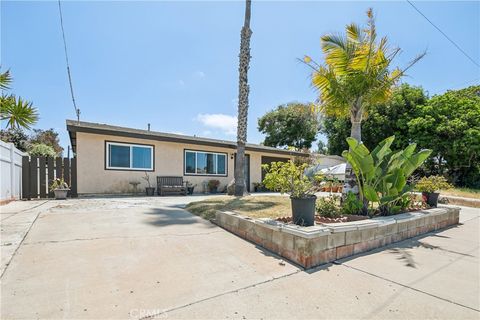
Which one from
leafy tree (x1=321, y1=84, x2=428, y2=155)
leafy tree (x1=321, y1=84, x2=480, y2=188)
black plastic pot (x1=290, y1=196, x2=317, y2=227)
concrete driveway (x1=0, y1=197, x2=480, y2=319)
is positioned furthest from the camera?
leafy tree (x1=321, y1=84, x2=428, y2=155)

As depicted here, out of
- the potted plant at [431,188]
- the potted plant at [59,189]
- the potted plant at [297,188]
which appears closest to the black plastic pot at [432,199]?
the potted plant at [431,188]

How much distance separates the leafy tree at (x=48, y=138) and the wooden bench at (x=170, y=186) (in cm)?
2164

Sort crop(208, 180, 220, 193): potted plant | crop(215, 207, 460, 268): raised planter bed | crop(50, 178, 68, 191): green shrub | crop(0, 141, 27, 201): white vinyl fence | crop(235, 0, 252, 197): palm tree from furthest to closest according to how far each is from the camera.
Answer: crop(208, 180, 220, 193): potted plant, crop(235, 0, 252, 197): palm tree, crop(50, 178, 68, 191): green shrub, crop(0, 141, 27, 201): white vinyl fence, crop(215, 207, 460, 268): raised planter bed

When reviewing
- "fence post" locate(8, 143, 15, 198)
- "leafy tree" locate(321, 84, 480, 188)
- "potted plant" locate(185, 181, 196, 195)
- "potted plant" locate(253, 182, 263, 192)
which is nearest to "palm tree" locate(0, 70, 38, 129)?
"fence post" locate(8, 143, 15, 198)

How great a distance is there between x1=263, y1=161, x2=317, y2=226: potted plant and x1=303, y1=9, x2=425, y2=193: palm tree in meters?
2.42

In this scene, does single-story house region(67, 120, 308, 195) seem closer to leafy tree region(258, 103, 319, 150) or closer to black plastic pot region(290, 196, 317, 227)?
black plastic pot region(290, 196, 317, 227)

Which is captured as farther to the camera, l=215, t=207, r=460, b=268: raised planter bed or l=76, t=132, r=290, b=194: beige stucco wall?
l=76, t=132, r=290, b=194: beige stucco wall

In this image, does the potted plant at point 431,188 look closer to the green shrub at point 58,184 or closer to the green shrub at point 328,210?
the green shrub at point 328,210

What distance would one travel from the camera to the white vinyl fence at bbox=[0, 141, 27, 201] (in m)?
7.61

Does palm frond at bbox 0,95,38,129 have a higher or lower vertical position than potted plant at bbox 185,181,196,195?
higher

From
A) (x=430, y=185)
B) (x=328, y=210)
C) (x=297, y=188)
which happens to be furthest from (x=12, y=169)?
(x=430, y=185)

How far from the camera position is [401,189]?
17.1 feet

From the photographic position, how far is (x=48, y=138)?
28.7m

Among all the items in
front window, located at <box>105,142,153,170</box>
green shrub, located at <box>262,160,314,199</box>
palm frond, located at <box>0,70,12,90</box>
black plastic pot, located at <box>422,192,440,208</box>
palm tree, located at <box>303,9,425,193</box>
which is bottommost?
black plastic pot, located at <box>422,192,440,208</box>
